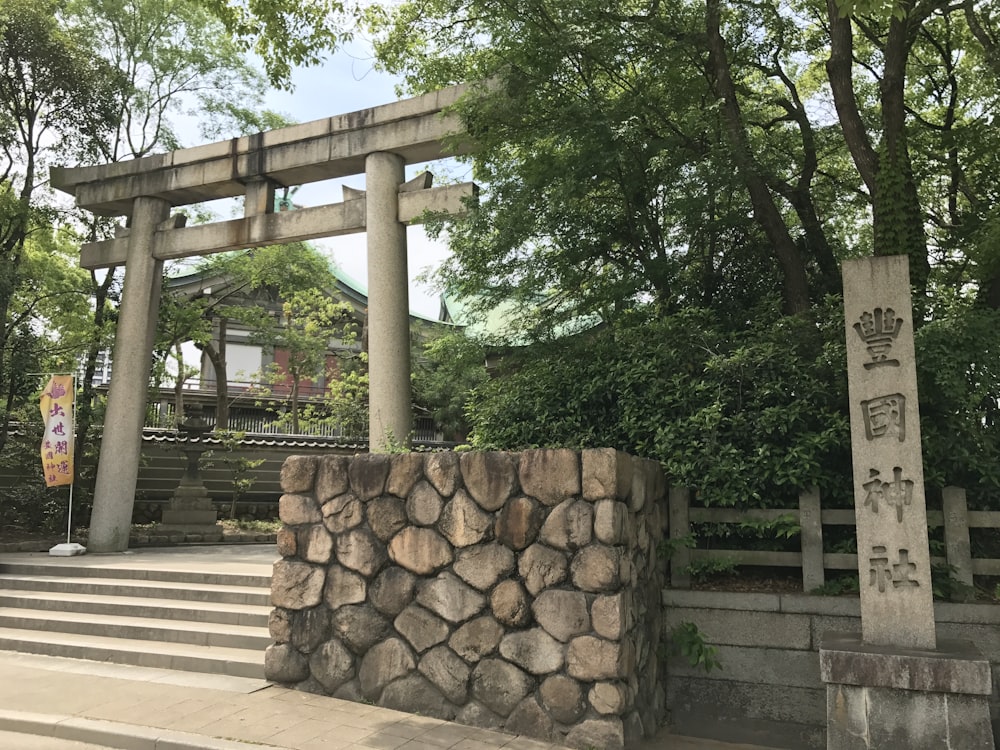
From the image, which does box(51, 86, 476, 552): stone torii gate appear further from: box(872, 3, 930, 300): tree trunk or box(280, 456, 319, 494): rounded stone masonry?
box(872, 3, 930, 300): tree trunk

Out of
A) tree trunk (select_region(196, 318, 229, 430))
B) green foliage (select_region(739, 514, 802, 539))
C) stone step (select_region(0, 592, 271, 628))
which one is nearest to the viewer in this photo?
green foliage (select_region(739, 514, 802, 539))

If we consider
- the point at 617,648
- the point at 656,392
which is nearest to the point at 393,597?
the point at 617,648

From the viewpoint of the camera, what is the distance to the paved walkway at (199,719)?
16.0 ft

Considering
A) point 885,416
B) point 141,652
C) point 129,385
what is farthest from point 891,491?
point 129,385

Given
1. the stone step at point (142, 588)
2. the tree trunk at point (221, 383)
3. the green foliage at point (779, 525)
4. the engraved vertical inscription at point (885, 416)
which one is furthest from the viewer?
the tree trunk at point (221, 383)

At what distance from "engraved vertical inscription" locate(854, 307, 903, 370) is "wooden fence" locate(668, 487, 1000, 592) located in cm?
128

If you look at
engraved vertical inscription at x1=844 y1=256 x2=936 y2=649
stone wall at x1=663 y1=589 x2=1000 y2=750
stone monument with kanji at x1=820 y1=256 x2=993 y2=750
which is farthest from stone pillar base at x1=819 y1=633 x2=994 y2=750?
stone wall at x1=663 y1=589 x2=1000 y2=750

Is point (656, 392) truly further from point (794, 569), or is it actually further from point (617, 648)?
point (617, 648)

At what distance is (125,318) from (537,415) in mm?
9122

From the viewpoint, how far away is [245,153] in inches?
465

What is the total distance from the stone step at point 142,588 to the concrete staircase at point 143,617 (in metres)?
0.01

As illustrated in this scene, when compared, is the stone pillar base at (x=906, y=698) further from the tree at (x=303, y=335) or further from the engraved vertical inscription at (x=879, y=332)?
the tree at (x=303, y=335)

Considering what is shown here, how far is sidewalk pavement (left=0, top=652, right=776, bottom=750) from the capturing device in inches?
192

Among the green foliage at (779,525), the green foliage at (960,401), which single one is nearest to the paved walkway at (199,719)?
the green foliage at (779,525)
